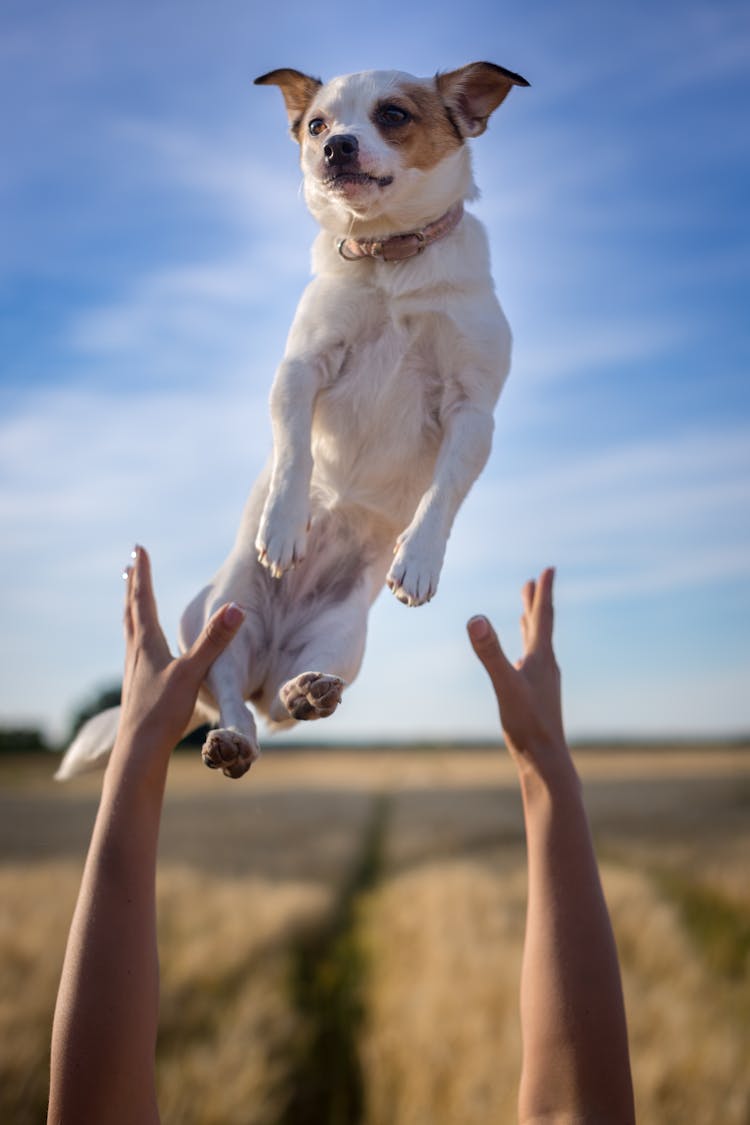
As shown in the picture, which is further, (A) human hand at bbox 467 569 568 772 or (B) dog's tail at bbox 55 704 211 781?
(B) dog's tail at bbox 55 704 211 781

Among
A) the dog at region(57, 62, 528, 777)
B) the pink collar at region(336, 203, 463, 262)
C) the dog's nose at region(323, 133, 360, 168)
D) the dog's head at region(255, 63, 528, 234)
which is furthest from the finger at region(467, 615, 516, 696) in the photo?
the dog's nose at region(323, 133, 360, 168)

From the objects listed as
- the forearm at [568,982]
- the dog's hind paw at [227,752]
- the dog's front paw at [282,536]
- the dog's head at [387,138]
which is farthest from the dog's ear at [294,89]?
the forearm at [568,982]

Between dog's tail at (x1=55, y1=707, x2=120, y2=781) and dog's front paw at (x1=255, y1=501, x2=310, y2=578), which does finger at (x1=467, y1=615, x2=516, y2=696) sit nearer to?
dog's front paw at (x1=255, y1=501, x2=310, y2=578)

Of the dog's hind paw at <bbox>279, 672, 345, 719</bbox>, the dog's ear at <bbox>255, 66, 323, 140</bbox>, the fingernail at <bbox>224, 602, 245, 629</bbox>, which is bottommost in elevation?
the dog's hind paw at <bbox>279, 672, 345, 719</bbox>

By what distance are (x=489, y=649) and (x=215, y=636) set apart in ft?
2.62

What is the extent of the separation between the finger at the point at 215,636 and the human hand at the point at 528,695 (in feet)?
2.26

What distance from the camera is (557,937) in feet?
10.00

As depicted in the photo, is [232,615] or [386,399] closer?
[232,615]

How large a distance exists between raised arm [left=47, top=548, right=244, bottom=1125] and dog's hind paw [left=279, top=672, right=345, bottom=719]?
29 centimetres

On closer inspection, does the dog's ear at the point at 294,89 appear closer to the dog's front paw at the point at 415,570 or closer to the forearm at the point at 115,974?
the dog's front paw at the point at 415,570

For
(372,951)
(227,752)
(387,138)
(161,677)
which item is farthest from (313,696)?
(372,951)

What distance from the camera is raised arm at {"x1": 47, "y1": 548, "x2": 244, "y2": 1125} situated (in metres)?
2.74

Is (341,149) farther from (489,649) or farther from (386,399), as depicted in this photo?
(489,649)

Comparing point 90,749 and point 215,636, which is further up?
point 215,636
